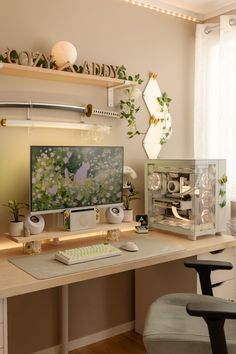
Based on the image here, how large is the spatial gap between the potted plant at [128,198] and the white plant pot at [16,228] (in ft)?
2.42

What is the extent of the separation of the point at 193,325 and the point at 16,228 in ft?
3.41

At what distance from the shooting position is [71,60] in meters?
2.26

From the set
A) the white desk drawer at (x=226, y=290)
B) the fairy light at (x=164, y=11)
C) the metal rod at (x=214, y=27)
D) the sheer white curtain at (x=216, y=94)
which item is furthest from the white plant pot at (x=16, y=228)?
the metal rod at (x=214, y=27)

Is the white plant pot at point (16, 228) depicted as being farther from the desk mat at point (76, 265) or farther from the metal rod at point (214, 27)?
the metal rod at point (214, 27)

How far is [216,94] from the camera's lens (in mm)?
→ 2973

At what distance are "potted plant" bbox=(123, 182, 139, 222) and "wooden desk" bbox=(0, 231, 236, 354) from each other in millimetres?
120

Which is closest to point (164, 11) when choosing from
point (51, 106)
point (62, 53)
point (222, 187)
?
point (62, 53)

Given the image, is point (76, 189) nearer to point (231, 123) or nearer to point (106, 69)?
point (106, 69)

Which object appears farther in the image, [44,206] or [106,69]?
[106,69]

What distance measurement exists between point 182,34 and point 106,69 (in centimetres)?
91

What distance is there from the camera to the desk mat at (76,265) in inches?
68.2

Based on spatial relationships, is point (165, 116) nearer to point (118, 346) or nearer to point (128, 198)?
point (128, 198)

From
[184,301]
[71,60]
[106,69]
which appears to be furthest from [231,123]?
[184,301]

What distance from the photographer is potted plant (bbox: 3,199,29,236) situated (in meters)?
2.06
